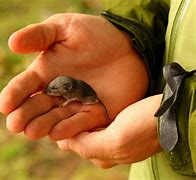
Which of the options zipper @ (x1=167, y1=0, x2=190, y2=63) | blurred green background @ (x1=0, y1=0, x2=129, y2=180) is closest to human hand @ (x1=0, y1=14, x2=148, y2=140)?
zipper @ (x1=167, y1=0, x2=190, y2=63)

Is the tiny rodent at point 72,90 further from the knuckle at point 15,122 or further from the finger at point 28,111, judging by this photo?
the knuckle at point 15,122

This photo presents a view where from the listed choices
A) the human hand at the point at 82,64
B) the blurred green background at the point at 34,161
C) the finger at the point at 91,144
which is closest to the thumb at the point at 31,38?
the human hand at the point at 82,64

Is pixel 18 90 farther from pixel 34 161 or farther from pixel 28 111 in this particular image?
pixel 34 161

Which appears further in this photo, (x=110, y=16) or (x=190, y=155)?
(x=110, y=16)

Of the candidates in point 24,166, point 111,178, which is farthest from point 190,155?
point 24,166

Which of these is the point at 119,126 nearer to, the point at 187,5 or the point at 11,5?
the point at 187,5

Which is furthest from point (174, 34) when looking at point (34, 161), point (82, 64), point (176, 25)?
point (34, 161)
